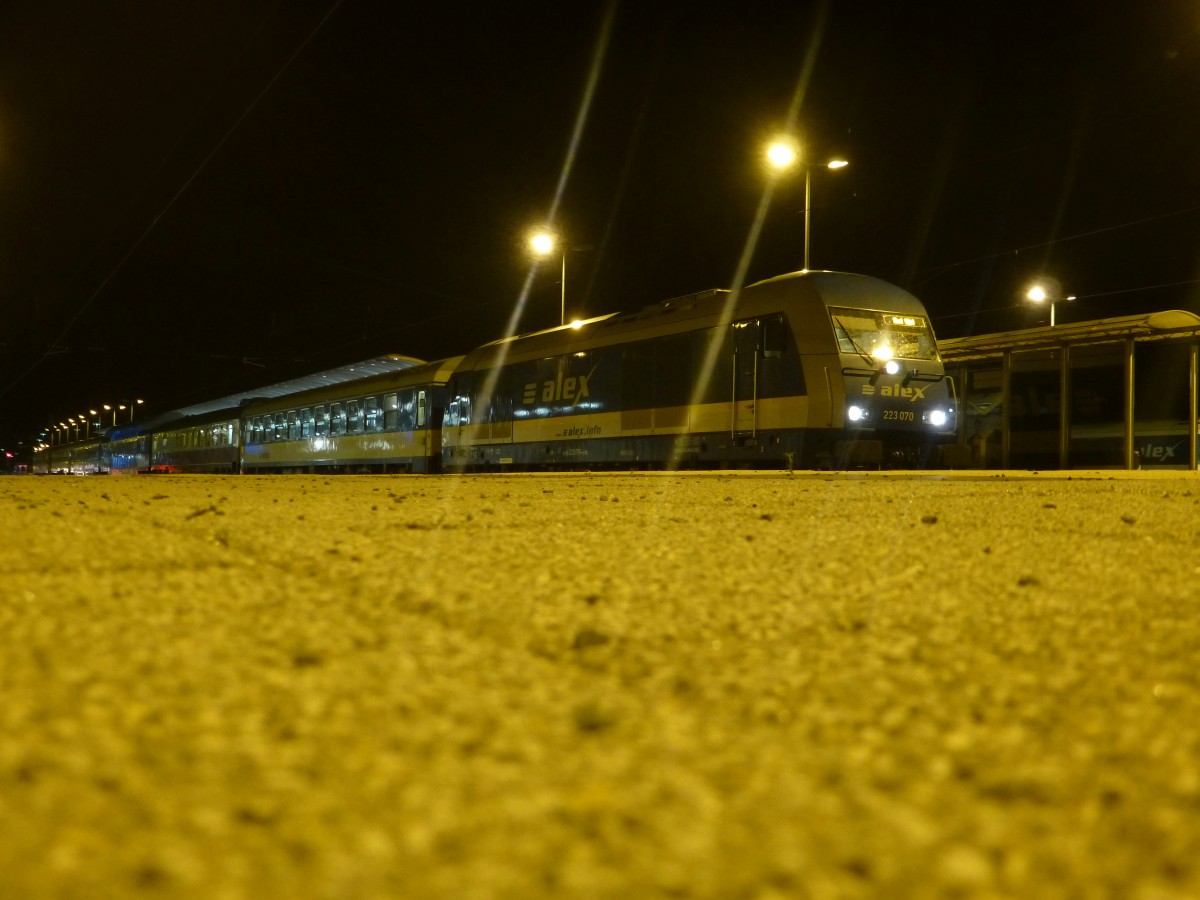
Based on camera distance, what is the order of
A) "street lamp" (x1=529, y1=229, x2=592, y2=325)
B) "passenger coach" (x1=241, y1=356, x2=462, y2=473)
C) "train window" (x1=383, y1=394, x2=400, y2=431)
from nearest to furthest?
"passenger coach" (x1=241, y1=356, x2=462, y2=473) → "train window" (x1=383, y1=394, x2=400, y2=431) → "street lamp" (x1=529, y1=229, x2=592, y2=325)

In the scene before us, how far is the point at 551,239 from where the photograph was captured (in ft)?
89.8

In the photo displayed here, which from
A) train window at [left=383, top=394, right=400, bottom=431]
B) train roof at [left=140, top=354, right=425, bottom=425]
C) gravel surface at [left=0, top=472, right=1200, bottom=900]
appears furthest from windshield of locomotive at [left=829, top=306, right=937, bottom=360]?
train roof at [left=140, top=354, right=425, bottom=425]

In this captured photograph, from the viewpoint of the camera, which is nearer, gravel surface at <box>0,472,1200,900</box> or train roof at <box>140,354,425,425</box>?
gravel surface at <box>0,472,1200,900</box>

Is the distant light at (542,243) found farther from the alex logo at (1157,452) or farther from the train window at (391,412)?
the alex logo at (1157,452)

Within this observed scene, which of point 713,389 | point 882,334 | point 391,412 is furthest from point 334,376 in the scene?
point 882,334

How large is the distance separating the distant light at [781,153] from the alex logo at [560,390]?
20.7ft

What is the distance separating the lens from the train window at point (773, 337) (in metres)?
14.5

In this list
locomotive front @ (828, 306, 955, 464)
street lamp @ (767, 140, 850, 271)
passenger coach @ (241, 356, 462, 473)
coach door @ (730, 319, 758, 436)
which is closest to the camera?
locomotive front @ (828, 306, 955, 464)

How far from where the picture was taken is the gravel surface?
3.30ft

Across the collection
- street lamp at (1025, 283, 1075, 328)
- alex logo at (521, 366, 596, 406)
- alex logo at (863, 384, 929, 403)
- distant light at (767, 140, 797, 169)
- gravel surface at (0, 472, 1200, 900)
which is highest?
distant light at (767, 140, 797, 169)

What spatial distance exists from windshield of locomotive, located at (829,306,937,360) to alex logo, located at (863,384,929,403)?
49 cm

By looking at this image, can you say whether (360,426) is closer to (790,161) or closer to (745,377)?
(790,161)

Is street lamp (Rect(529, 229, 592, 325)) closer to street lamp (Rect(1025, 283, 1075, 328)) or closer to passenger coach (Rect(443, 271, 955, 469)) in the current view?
passenger coach (Rect(443, 271, 955, 469))

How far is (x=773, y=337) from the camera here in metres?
14.6
